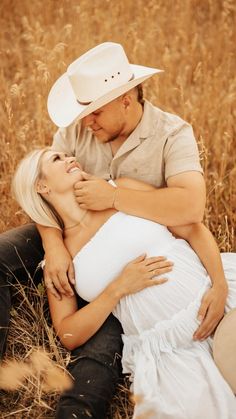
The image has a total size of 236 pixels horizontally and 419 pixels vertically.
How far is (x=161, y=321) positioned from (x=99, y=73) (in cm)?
115

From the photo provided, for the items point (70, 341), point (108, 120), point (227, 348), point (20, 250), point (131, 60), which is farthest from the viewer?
point (131, 60)

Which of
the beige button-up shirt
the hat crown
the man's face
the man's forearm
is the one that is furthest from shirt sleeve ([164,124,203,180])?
the hat crown

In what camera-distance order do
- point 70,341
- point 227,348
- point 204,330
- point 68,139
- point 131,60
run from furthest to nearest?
1. point 131,60
2. point 68,139
3. point 70,341
4. point 204,330
5. point 227,348

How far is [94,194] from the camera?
2.68 m

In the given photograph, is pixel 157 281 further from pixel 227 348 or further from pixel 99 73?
pixel 99 73

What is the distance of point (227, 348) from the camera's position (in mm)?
2438

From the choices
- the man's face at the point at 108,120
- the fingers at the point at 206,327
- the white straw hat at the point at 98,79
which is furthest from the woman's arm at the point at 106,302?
the white straw hat at the point at 98,79

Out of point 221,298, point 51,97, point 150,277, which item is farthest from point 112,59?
point 221,298

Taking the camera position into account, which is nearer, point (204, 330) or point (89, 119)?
point (204, 330)

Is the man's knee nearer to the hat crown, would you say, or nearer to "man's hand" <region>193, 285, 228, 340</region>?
the hat crown

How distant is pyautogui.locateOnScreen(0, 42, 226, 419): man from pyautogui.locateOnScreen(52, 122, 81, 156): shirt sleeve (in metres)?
0.10

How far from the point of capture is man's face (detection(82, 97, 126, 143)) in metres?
2.74

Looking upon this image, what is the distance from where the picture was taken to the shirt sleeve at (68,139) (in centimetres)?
311

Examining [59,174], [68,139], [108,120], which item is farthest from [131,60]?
[59,174]
